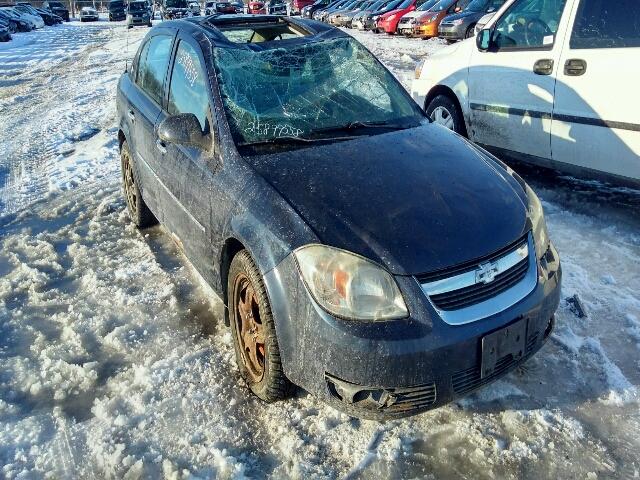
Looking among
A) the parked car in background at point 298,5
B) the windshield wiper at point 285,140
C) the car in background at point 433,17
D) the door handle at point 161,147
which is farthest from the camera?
the parked car in background at point 298,5

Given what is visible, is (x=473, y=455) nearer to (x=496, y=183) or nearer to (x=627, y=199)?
(x=496, y=183)

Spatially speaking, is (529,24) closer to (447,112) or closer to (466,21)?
(447,112)

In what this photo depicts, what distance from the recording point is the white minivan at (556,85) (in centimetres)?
419

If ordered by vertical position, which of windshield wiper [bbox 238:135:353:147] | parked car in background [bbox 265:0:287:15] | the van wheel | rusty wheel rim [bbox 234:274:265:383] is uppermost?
parked car in background [bbox 265:0:287:15]

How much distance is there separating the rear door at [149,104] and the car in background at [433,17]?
16.3 meters

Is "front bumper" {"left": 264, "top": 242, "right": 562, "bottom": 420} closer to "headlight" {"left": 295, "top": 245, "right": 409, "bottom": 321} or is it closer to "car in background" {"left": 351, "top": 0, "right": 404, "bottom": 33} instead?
"headlight" {"left": 295, "top": 245, "right": 409, "bottom": 321}

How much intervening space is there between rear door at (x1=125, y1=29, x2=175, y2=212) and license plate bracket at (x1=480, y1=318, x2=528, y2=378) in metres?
2.58

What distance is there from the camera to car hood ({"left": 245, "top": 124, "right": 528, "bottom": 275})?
2.38 m

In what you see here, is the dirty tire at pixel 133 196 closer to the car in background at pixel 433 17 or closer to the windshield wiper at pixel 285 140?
the windshield wiper at pixel 285 140

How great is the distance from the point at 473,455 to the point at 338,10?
31404mm

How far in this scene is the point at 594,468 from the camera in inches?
94.7

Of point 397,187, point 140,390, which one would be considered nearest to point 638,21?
point 397,187

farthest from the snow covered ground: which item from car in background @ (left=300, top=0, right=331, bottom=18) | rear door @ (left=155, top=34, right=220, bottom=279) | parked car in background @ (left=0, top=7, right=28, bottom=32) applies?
parked car in background @ (left=0, top=7, right=28, bottom=32)

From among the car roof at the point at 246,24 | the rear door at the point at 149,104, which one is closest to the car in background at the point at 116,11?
the rear door at the point at 149,104
